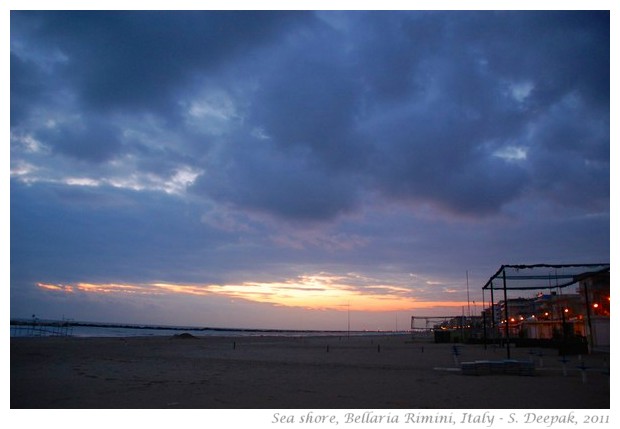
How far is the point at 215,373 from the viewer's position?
16.4 metres

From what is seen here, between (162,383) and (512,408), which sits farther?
(162,383)

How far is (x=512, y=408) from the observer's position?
9.09 meters

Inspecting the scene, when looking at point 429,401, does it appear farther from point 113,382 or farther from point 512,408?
point 113,382

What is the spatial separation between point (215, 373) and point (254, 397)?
6358mm
